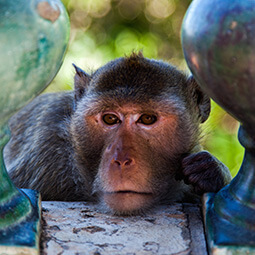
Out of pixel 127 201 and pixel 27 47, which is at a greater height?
pixel 27 47

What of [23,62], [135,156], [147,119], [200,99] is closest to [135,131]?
[147,119]

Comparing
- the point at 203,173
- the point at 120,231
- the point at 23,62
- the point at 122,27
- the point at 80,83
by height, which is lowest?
the point at 122,27

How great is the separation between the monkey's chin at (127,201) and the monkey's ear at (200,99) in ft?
2.97

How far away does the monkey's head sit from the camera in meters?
2.21

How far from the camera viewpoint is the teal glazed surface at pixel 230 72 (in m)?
1.27

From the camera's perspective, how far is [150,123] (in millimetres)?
2518

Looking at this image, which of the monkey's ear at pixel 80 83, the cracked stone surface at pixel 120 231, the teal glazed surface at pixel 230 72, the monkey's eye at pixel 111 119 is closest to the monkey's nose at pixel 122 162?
the cracked stone surface at pixel 120 231

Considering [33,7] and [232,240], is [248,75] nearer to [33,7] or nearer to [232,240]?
[232,240]

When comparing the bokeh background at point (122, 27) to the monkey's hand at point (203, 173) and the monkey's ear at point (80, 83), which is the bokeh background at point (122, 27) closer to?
the monkey's ear at point (80, 83)

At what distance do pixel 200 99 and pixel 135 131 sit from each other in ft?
2.34

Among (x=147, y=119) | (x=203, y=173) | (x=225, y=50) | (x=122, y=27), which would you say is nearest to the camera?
(x=225, y=50)

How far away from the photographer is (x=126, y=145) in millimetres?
2256

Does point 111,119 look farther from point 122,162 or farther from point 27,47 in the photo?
point 27,47

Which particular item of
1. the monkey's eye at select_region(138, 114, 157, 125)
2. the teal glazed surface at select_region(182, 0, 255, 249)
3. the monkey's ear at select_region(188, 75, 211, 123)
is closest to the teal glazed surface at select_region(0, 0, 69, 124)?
the teal glazed surface at select_region(182, 0, 255, 249)
